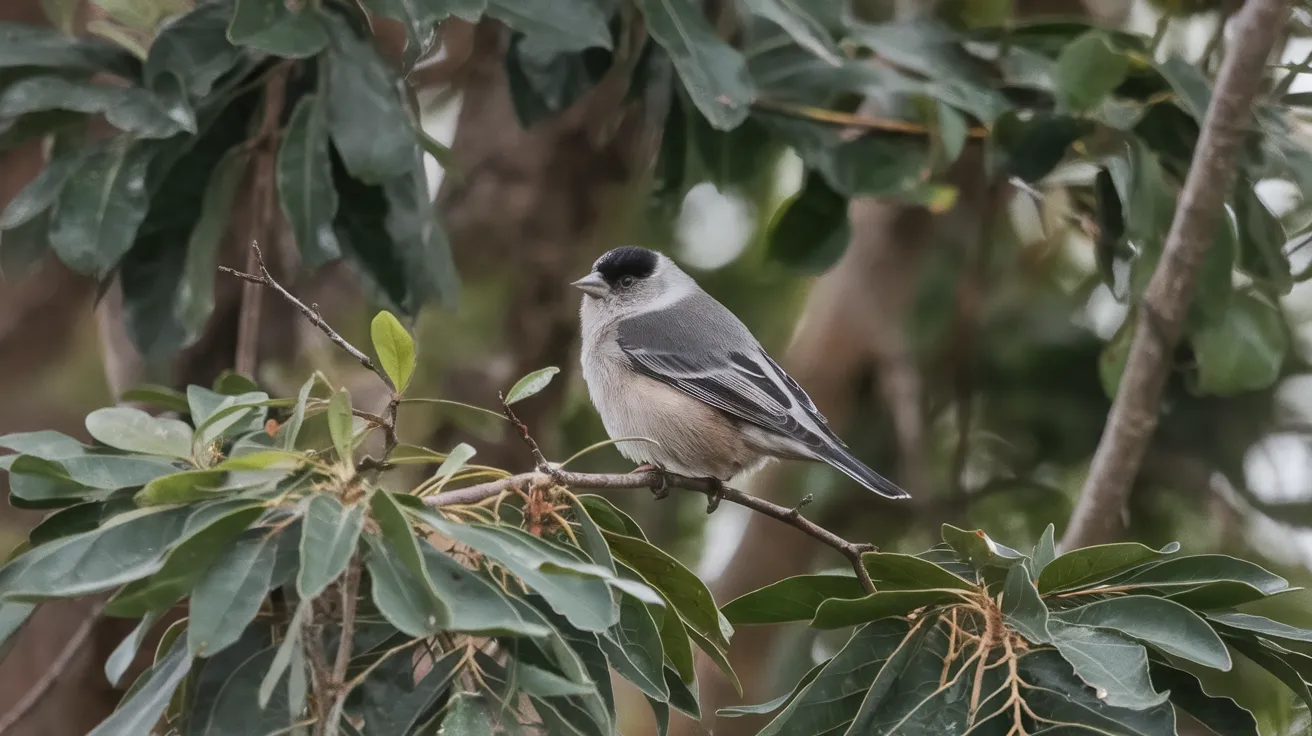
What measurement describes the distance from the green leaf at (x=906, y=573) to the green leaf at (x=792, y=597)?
6 centimetres

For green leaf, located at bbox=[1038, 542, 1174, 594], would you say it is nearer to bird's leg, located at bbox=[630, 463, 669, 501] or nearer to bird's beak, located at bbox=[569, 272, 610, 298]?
bird's leg, located at bbox=[630, 463, 669, 501]

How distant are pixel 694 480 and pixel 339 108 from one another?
124cm

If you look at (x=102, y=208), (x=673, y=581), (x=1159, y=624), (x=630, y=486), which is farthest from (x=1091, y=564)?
(x=102, y=208)

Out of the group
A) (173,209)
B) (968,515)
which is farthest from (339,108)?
(968,515)

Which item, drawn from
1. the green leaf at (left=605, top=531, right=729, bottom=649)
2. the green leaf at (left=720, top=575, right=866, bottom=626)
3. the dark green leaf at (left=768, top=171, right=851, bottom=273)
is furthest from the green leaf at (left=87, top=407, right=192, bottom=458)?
the dark green leaf at (left=768, top=171, right=851, bottom=273)

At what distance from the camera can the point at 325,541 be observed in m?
1.60

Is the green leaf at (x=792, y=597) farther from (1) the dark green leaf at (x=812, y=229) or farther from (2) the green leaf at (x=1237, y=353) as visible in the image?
(2) the green leaf at (x=1237, y=353)

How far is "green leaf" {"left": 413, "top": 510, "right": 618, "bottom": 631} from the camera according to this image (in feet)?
5.51

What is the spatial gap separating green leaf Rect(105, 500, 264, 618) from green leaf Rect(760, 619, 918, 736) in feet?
3.11

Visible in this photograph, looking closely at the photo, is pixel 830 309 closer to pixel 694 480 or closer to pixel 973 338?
pixel 973 338

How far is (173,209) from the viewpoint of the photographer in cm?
315

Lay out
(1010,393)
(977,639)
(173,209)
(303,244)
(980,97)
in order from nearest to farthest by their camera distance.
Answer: (977,639)
(303,244)
(173,209)
(980,97)
(1010,393)

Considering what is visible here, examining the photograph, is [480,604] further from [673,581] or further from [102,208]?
[102,208]

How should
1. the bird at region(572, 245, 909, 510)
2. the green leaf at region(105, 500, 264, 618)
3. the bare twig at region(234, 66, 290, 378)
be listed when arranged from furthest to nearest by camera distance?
→ the bird at region(572, 245, 909, 510) < the bare twig at region(234, 66, 290, 378) < the green leaf at region(105, 500, 264, 618)
